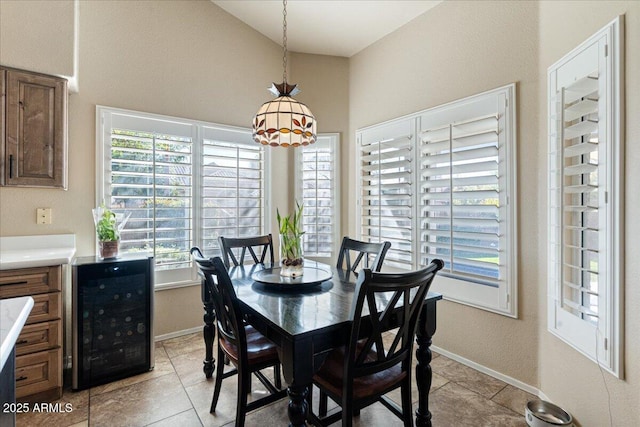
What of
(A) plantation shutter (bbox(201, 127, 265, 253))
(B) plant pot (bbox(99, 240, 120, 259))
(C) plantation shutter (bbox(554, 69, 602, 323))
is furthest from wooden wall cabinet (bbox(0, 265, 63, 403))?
(C) plantation shutter (bbox(554, 69, 602, 323))

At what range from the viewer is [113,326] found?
245 cm

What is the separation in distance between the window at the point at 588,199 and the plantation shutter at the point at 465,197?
421 millimetres

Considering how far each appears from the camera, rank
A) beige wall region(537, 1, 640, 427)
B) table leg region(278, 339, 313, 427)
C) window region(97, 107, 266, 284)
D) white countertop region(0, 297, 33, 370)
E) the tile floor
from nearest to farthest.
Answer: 1. white countertop region(0, 297, 33, 370)
2. table leg region(278, 339, 313, 427)
3. beige wall region(537, 1, 640, 427)
4. the tile floor
5. window region(97, 107, 266, 284)

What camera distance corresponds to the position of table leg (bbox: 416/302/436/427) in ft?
6.11

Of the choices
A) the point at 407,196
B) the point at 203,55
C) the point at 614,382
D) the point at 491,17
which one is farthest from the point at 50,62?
the point at 614,382

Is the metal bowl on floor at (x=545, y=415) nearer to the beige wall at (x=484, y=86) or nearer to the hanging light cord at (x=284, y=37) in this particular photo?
the beige wall at (x=484, y=86)

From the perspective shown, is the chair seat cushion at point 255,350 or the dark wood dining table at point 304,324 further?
the chair seat cushion at point 255,350

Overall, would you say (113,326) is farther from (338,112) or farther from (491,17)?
(491,17)

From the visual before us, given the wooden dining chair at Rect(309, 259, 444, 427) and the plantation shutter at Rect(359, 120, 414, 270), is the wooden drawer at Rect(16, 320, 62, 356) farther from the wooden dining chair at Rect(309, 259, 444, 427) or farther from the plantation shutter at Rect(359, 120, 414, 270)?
the plantation shutter at Rect(359, 120, 414, 270)

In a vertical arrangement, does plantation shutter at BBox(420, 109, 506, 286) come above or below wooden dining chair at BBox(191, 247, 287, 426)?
above

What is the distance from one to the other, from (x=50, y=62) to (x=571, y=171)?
11.9 feet

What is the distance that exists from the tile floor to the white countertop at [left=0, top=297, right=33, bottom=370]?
50.9 inches

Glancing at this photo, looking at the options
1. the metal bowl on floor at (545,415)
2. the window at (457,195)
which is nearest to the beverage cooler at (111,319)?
the window at (457,195)

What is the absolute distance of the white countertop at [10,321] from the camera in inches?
32.5
